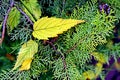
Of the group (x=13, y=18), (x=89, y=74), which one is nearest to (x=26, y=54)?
(x=13, y=18)

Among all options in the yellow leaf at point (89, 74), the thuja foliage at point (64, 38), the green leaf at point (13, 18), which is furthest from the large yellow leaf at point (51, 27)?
the yellow leaf at point (89, 74)

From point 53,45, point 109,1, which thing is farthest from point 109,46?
point 53,45

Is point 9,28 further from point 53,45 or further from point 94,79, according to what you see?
point 94,79

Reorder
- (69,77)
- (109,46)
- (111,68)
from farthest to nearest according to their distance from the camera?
(111,68) < (109,46) < (69,77)

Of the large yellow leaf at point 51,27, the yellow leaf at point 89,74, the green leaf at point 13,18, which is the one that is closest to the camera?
the large yellow leaf at point 51,27

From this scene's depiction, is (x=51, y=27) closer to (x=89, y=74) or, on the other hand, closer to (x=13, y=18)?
(x=13, y=18)

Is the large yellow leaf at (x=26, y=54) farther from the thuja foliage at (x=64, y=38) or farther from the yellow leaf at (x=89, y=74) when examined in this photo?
the yellow leaf at (x=89, y=74)
